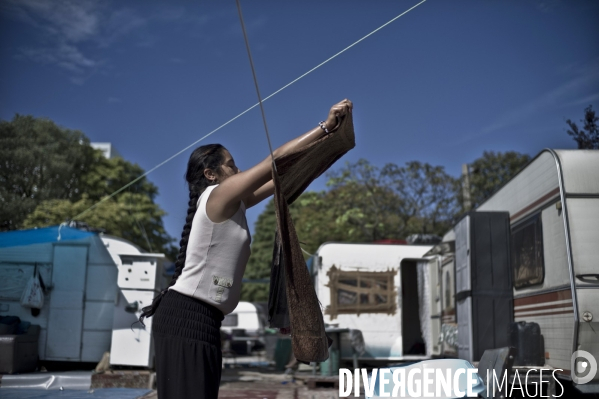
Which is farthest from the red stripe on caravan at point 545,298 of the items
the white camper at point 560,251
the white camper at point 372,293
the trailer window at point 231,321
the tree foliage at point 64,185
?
the trailer window at point 231,321

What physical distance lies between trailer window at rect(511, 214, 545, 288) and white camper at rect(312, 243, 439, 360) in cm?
468

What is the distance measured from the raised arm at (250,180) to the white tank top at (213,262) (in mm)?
41

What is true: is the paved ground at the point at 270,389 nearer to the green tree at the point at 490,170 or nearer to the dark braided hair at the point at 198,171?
the dark braided hair at the point at 198,171

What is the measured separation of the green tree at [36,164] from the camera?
52.7 ft

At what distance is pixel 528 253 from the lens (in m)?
7.11

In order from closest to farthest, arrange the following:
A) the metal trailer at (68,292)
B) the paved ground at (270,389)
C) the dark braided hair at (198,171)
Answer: the dark braided hair at (198,171)
the paved ground at (270,389)
the metal trailer at (68,292)

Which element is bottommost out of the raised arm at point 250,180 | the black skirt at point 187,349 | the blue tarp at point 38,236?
the black skirt at point 187,349

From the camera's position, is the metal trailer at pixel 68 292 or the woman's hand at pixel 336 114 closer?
the woman's hand at pixel 336 114

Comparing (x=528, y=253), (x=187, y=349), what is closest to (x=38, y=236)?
(x=528, y=253)

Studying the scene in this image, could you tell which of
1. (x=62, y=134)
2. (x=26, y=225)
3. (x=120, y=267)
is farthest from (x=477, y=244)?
(x=62, y=134)

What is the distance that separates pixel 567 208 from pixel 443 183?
60.7 ft

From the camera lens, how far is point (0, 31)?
964 cm

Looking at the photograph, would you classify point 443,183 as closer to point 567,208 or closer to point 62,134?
point 62,134

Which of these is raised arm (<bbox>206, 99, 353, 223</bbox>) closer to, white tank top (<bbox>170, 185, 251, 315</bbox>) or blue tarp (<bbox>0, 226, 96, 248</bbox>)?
white tank top (<bbox>170, 185, 251, 315</bbox>)
